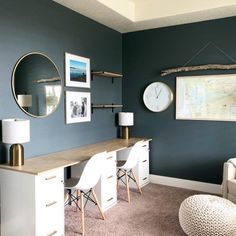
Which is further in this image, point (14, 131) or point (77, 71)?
point (77, 71)

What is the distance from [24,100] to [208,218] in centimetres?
218

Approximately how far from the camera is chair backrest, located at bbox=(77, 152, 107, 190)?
2.70 meters

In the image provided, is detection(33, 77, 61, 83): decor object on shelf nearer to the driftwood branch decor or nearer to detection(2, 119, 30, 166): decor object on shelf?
detection(2, 119, 30, 166): decor object on shelf

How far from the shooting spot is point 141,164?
4.09 meters

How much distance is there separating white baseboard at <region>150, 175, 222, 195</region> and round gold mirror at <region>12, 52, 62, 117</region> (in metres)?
2.17

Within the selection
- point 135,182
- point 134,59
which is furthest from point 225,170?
point 134,59

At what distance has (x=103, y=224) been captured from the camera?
2.91 metres

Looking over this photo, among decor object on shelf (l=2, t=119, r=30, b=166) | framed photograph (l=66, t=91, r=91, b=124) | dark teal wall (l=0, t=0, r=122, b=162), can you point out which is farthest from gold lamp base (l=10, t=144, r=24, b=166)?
framed photograph (l=66, t=91, r=91, b=124)

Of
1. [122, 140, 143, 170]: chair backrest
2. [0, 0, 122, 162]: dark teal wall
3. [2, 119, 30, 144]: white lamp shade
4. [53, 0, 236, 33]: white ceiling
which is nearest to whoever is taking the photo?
[2, 119, 30, 144]: white lamp shade

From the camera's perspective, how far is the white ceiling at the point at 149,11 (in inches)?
134

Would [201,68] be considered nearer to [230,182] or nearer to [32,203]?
[230,182]

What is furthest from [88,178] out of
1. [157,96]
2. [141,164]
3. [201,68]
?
[201,68]

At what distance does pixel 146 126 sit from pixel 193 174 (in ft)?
3.53

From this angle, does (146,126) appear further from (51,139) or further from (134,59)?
(51,139)
